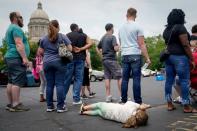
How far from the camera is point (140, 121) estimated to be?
620 cm

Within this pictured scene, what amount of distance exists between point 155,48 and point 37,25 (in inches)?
1496

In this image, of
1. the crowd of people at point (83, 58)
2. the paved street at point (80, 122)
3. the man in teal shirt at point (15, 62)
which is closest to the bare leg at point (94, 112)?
the crowd of people at point (83, 58)

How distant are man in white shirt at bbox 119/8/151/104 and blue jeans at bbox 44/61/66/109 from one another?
1.36m

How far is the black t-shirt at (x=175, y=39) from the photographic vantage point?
7492 mm

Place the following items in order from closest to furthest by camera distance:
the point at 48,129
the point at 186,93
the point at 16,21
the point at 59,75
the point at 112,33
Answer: the point at 48,129 < the point at 186,93 < the point at 59,75 < the point at 16,21 < the point at 112,33

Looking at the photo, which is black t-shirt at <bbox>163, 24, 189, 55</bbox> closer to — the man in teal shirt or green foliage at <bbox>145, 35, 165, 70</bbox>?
the man in teal shirt

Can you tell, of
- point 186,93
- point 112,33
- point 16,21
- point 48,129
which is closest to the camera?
point 48,129

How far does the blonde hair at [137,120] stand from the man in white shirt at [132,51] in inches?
79.1

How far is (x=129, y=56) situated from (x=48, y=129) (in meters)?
2.91

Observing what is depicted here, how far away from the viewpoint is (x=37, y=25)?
122188mm

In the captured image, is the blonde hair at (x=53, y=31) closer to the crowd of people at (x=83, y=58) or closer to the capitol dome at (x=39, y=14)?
the crowd of people at (x=83, y=58)

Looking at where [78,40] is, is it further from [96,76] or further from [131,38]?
[96,76]

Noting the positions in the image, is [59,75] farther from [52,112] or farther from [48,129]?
[48,129]

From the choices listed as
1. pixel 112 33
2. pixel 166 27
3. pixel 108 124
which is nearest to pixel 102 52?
pixel 112 33
